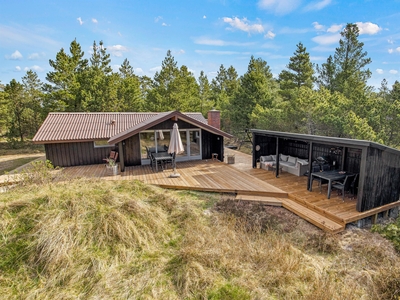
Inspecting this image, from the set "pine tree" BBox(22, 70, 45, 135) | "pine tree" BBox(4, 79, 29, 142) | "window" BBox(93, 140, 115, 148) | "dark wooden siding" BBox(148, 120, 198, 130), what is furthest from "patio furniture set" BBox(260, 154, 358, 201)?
"pine tree" BBox(4, 79, 29, 142)

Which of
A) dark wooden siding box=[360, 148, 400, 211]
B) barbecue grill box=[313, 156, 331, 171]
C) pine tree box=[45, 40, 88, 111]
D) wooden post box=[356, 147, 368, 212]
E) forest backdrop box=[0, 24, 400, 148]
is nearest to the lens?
wooden post box=[356, 147, 368, 212]

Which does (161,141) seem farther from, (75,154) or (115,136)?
(75,154)

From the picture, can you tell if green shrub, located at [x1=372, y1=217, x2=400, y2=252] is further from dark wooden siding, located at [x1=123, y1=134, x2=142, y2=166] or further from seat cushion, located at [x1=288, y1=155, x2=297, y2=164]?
dark wooden siding, located at [x1=123, y1=134, x2=142, y2=166]

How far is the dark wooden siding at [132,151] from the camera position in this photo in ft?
35.9

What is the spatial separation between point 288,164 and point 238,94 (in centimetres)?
1182

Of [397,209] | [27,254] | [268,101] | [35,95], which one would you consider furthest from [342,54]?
[35,95]

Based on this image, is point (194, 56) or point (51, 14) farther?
point (194, 56)

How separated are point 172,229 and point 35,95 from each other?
2669 centimetres

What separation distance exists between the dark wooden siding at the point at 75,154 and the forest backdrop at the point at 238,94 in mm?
8596

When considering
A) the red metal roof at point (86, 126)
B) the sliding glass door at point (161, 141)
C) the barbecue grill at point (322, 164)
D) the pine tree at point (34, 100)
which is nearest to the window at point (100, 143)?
the red metal roof at point (86, 126)

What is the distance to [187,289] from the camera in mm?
3617

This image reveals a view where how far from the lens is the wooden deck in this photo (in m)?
6.13

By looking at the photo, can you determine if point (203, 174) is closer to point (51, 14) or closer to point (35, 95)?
point (51, 14)

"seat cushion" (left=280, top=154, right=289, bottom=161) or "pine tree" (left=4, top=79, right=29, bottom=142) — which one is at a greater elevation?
"pine tree" (left=4, top=79, right=29, bottom=142)
